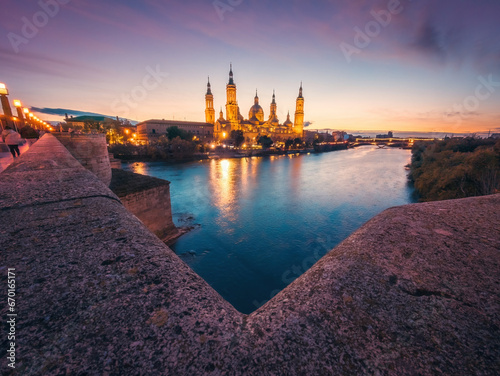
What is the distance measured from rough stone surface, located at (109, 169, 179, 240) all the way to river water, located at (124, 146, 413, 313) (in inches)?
77.2

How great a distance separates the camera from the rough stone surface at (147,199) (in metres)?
10.8

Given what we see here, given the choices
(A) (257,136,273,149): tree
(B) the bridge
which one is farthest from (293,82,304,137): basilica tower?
(B) the bridge

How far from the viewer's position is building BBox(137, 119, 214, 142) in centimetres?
7725

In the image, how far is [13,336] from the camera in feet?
2.63

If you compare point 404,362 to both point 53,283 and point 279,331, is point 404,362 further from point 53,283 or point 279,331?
point 53,283

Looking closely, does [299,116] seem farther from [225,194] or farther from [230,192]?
[225,194]

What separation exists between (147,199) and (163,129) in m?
77.5

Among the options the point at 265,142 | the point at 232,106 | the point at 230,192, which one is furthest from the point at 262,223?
the point at 232,106

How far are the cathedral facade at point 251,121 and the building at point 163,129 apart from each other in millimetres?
3857

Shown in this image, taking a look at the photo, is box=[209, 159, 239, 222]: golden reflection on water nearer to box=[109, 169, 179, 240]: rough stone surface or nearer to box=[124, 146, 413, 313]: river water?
box=[124, 146, 413, 313]: river water

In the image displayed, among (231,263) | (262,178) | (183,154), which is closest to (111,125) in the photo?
(183,154)

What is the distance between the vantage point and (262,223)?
18.2 meters

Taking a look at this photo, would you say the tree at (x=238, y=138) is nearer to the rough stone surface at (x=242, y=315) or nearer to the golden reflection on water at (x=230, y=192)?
the golden reflection on water at (x=230, y=192)

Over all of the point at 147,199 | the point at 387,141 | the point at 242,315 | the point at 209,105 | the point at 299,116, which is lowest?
the point at 147,199
